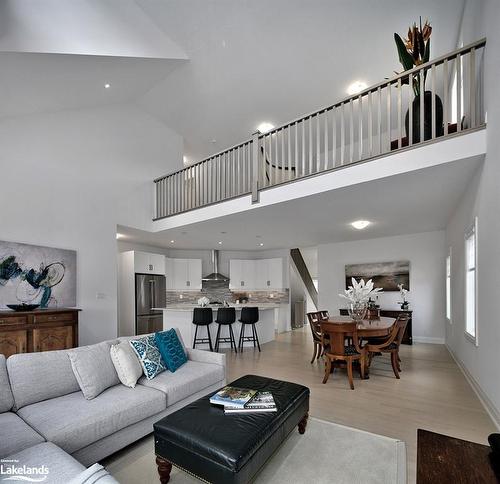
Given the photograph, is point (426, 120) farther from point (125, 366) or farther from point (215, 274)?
point (215, 274)

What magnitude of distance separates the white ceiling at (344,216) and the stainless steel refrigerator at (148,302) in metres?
1.06

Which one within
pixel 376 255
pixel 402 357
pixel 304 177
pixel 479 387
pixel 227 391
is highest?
pixel 304 177

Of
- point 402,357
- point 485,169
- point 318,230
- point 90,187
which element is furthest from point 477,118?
point 90,187

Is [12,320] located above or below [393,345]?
above

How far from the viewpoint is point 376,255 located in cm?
813

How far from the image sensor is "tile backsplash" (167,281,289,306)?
971 centimetres

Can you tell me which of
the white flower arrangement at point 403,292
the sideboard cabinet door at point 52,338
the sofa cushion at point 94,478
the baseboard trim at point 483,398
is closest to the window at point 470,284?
the baseboard trim at point 483,398

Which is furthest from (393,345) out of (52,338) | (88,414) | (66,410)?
(52,338)

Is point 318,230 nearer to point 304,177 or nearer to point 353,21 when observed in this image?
point 304,177

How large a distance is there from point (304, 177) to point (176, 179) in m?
3.44

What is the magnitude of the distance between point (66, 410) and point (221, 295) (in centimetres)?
795

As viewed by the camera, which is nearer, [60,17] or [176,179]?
[60,17]

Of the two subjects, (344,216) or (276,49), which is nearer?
(276,49)

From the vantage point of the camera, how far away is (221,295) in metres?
10.2
